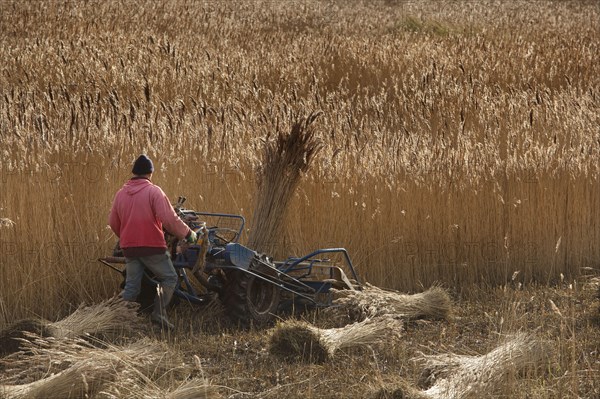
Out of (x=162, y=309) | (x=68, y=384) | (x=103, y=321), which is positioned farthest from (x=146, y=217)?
(x=68, y=384)

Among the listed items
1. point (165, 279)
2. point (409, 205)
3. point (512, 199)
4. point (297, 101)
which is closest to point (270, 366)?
point (165, 279)

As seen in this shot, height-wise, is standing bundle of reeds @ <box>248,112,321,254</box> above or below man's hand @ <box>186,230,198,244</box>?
above

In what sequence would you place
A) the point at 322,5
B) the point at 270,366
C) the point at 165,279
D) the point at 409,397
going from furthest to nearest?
the point at 322,5
the point at 165,279
the point at 270,366
the point at 409,397

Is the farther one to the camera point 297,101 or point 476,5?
point 476,5

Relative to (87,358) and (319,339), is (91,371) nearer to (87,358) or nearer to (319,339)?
(87,358)

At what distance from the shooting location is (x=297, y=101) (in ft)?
44.4

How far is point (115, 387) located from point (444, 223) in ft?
14.8

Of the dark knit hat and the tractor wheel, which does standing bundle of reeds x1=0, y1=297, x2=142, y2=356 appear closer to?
the tractor wheel

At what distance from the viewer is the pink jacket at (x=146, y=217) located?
7703mm

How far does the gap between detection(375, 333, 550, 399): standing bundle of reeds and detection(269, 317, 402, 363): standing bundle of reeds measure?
2.03 ft

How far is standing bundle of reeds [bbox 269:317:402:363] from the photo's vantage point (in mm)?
7148

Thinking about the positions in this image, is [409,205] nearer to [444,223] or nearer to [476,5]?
[444,223]

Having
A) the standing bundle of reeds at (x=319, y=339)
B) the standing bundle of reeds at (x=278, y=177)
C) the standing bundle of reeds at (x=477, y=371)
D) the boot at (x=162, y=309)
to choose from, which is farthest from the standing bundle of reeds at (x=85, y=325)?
the standing bundle of reeds at (x=477, y=371)

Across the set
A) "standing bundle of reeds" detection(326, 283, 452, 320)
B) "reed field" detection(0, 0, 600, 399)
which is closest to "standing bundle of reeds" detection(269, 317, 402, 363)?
"reed field" detection(0, 0, 600, 399)
